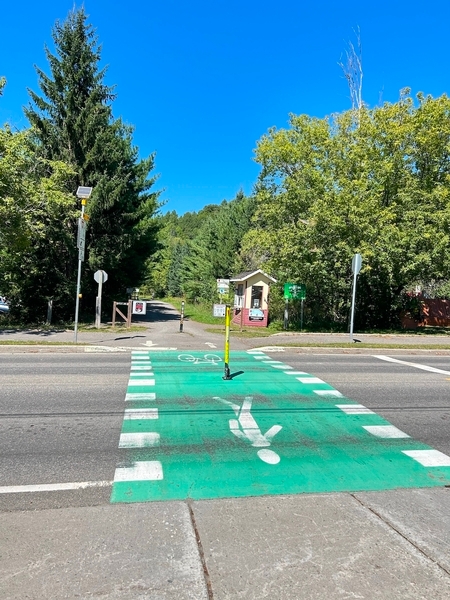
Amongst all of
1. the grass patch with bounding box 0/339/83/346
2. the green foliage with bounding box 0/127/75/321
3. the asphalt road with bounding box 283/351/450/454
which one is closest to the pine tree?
the green foliage with bounding box 0/127/75/321

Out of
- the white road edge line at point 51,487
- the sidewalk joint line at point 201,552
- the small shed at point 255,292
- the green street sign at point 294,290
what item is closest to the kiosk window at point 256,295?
the small shed at point 255,292

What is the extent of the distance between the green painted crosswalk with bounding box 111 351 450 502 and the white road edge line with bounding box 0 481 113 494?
18 cm

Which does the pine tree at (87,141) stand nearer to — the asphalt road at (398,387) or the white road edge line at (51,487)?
the asphalt road at (398,387)

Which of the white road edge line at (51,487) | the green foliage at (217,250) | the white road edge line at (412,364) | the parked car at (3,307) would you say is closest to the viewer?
the white road edge line at (51,487)

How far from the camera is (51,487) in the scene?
3.90 metres

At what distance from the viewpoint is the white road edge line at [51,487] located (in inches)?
150

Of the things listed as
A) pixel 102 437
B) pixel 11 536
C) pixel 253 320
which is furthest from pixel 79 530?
pixel 253 320

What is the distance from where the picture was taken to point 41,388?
7.60 meters

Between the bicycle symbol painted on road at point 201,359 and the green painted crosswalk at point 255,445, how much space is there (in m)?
2.56

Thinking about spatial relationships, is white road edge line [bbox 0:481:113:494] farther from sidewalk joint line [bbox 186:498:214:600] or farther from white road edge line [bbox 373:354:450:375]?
white road edge line [bbox 373:354:450:375]

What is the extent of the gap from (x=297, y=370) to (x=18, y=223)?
1203 cm

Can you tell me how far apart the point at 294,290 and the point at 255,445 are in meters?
16.5

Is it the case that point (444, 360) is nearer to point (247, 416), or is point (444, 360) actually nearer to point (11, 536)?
point (247, 416)

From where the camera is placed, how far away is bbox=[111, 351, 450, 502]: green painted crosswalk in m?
4.08
